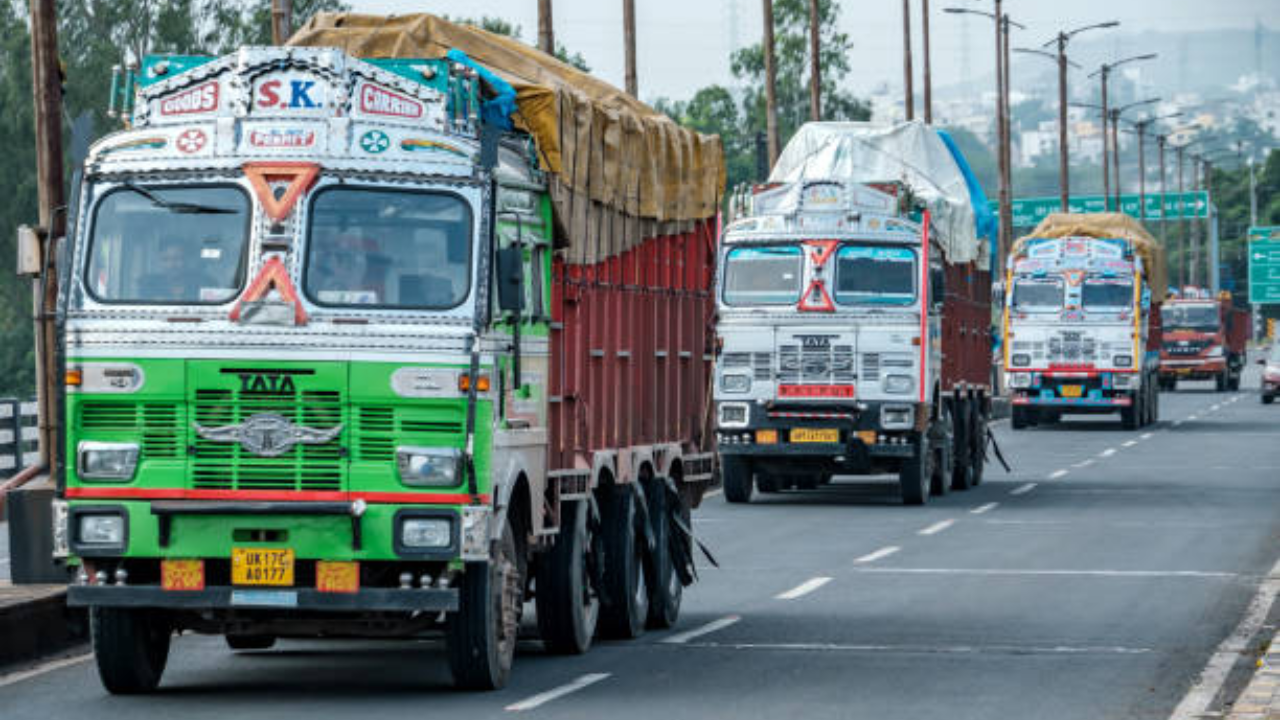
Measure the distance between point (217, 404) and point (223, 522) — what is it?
546 millimetres

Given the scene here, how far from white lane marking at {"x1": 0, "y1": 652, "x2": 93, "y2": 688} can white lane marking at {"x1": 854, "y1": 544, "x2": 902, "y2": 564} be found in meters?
8.59

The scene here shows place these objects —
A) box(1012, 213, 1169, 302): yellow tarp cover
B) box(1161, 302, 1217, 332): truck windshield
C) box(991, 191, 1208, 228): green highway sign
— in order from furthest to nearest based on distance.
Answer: box(991, 191, 1208, 228): green highway sign → box(1161, 302, 1217, 332): truck windshield → box(1012, 213, 1169, 302): yellow tarp cover

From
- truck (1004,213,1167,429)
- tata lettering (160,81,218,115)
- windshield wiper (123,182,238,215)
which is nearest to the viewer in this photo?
windshield wiper (123,182,238,215)

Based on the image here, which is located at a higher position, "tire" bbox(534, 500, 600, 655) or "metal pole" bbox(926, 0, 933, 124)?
"metal pole" bbox(926, 0, 933, 124)

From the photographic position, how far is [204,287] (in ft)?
40.9

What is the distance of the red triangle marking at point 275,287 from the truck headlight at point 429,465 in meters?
0.80

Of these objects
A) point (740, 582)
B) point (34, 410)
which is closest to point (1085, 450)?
point (34, 410)

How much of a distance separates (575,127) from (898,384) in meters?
15.3

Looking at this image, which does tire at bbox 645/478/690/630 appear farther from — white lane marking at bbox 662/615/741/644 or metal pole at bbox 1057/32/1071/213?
metal pole at bbox 1057/32/1071/213

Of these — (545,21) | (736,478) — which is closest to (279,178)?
(736,478)

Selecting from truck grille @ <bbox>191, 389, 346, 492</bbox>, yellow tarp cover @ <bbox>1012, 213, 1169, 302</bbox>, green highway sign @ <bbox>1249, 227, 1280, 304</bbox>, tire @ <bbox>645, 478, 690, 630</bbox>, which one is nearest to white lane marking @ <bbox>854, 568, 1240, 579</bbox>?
tire @ <bbox>645, 478, 690, 630</bbox>

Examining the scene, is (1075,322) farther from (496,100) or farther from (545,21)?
(496,100)

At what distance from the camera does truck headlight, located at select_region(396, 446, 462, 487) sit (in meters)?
12.1

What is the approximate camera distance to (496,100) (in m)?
13.5
